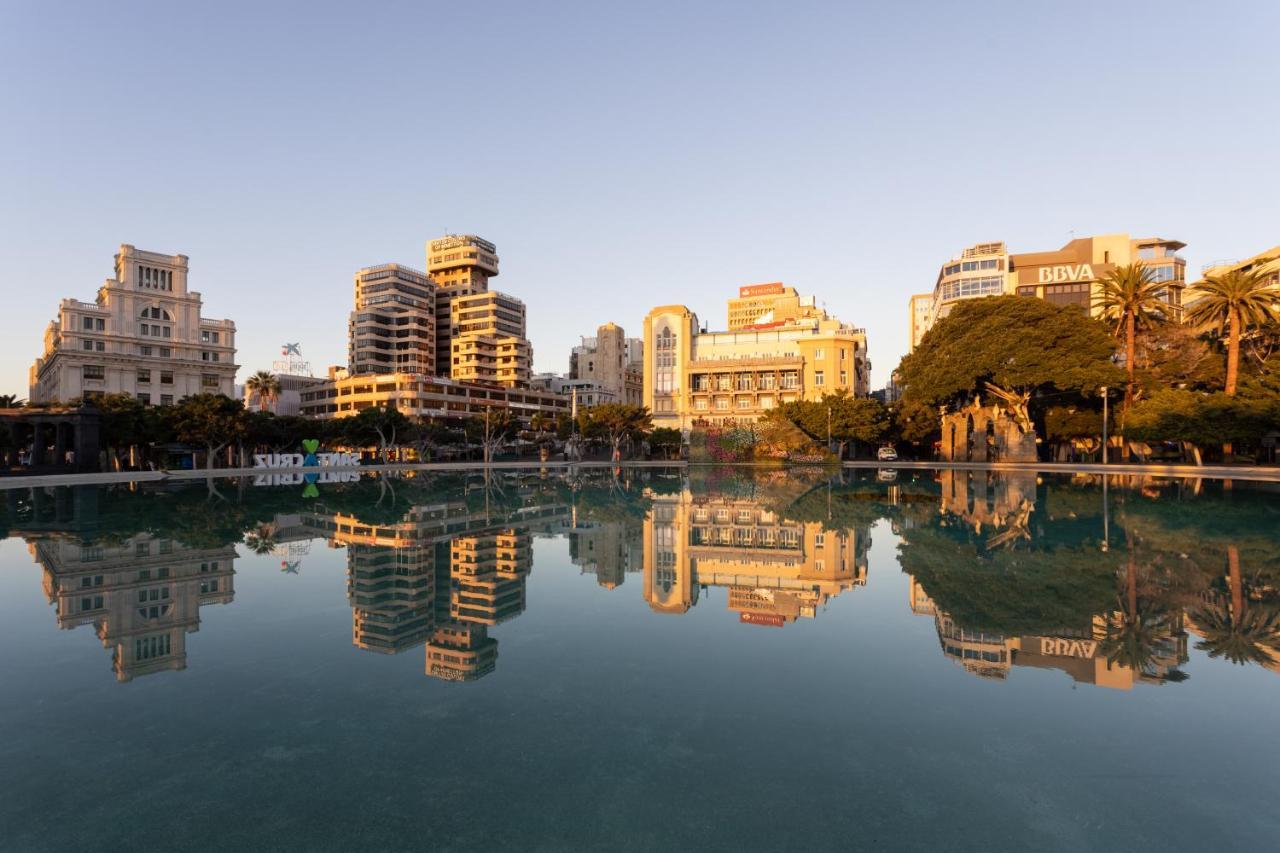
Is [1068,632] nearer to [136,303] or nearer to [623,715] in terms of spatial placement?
[623,715]

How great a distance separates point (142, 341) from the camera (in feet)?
319

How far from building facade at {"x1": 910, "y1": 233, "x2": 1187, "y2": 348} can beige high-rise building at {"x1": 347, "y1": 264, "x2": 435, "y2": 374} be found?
4470 inches

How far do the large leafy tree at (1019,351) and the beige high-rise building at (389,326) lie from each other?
4690 inches

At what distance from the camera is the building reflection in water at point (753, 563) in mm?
12828

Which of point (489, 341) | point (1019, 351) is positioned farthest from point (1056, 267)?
point (489, 341)

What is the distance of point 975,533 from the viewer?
2053 centimetres

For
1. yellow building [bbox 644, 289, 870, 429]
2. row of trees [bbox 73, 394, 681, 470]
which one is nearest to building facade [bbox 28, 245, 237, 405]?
row of trees [bbox 73, 394, 681, 470]

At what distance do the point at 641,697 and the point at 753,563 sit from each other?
873cm

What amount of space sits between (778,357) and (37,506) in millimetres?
93324

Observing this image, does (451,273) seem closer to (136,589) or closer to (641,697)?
(136,589)

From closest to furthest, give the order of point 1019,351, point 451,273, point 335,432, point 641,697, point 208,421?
point 641,697 < point 208,421 < point 1019,351 < point 335,432 < point 451,273

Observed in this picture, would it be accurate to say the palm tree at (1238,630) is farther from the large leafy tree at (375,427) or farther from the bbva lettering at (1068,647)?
the large leafy tree at (375,427)

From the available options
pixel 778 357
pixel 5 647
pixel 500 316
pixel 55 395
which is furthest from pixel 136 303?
pixel 5 647

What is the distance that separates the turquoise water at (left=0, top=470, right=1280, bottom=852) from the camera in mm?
5328
